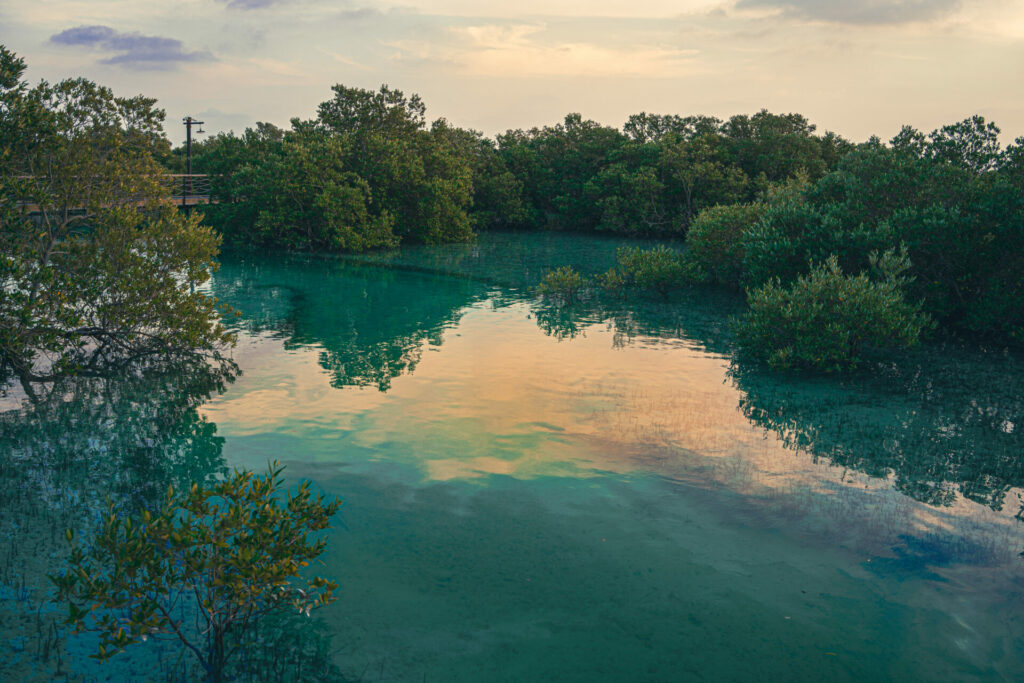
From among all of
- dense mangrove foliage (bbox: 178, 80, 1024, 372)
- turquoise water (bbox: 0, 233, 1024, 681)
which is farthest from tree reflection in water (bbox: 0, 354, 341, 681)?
dense mangrove foliage (bbox: 178, 80, 1024, 372)

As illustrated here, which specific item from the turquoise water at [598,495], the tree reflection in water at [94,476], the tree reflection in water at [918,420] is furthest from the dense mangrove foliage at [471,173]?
the tree reflection in water at [918,420]

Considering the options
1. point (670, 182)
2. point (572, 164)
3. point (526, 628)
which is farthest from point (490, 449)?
point (572, 164)

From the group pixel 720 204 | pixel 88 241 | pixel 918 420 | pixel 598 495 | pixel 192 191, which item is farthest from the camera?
pixel 192 191

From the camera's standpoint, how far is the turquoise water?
28.8 feet

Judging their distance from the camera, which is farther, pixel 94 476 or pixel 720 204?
pixel 720 204

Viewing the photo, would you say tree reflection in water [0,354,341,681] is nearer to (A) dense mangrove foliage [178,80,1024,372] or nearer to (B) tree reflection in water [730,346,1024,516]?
(B) tree reflection in water [730,346,1024,516]

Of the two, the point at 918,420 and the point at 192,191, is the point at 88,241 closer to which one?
the point at 918,420

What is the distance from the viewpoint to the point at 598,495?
12883 mm

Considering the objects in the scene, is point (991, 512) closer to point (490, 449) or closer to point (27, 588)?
point (490, 449)

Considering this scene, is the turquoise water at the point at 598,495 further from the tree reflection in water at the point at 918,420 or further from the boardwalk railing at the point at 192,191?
the boardwalk railing at the point at 192,191

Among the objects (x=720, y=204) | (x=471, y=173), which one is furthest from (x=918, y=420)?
(x=471, y=173)

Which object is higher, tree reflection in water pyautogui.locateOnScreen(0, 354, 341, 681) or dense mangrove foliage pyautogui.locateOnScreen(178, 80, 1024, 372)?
dense mangrove foliage pyautogui.locateOnScreen(178, 80, 1024, 372)

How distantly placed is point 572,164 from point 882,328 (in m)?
51.4

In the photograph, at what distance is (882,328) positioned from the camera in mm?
20125
